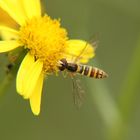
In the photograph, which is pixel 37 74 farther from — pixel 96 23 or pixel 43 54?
pixel 96 23

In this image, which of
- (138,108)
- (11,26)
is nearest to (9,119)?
(138,108)

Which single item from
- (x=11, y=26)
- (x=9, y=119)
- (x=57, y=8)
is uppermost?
(x=57, y=8)

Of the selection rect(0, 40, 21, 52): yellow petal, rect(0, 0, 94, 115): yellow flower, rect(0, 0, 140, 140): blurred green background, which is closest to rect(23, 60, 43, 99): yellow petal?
rect(0, 0, 94, 115): yellow flower

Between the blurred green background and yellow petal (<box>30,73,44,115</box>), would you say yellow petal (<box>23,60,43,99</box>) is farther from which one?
the blurred green background

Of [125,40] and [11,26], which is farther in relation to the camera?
[125,40]

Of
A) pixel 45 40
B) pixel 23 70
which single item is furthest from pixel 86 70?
pixel 23 70

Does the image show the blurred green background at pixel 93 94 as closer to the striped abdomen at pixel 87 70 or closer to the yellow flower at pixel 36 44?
the striped abdomen at pixel 87 70
